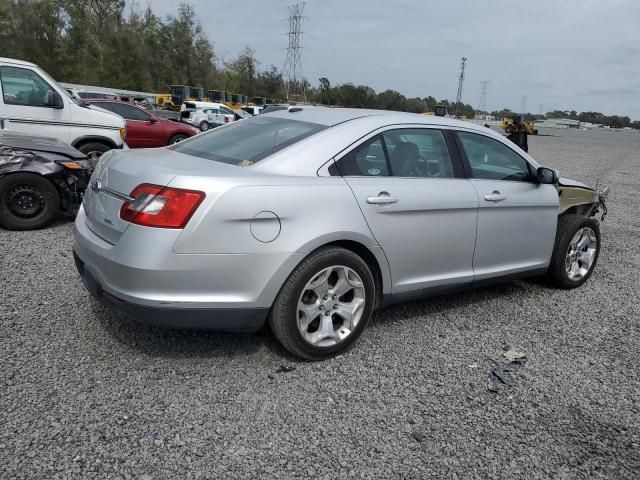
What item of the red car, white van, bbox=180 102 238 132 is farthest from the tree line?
the red car

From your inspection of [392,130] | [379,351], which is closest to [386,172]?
[392,130]

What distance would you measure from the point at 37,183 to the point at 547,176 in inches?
201

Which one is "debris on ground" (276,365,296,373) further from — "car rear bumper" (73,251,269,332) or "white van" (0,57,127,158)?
"white van" (0,57,127,158)

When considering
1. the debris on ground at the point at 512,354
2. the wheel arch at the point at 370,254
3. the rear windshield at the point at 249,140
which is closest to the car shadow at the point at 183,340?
the wheel arch at the point at 370,254

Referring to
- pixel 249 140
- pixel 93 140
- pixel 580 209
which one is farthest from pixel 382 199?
pixel 93 140

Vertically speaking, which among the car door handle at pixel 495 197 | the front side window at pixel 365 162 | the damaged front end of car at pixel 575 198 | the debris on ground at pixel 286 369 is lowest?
the debris on ground at pixel 286 369

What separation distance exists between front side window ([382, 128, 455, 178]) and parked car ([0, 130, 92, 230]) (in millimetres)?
3814

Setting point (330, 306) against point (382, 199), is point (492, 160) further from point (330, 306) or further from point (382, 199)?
point (330, 306)

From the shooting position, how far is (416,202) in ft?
11.7

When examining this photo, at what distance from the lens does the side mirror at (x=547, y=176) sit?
450cm

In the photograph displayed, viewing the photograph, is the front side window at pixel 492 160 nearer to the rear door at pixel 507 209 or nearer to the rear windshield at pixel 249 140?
the rear door at pixel 507 209

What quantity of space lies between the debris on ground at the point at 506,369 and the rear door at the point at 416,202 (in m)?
0.65

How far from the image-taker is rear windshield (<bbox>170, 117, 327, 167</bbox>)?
337 cm

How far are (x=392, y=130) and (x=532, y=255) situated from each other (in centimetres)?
180
